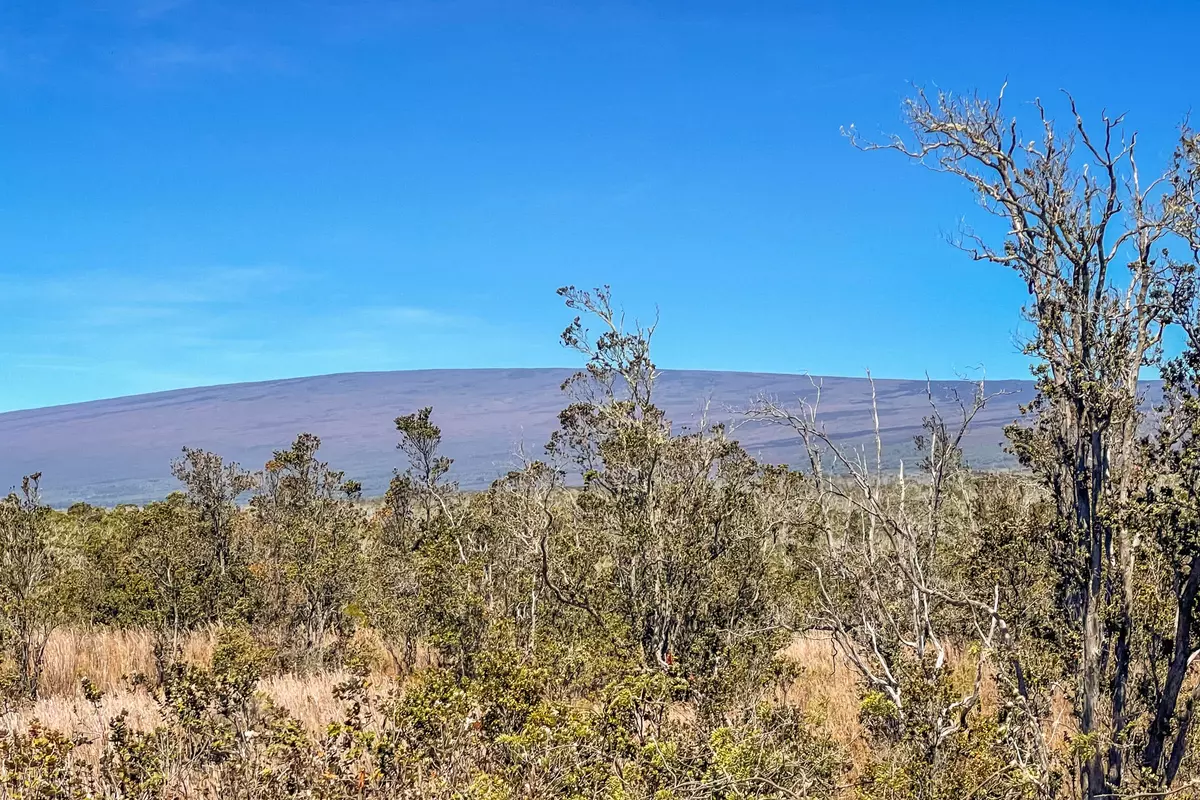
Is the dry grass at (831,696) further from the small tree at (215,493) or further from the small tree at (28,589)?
the small tree at (215,493)

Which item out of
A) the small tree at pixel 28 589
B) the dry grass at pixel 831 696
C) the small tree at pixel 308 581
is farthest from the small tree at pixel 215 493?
the dry grass at pixel 831 696

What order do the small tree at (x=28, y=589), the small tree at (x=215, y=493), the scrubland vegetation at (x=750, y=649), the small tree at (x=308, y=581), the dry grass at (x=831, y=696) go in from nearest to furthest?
the scrubland vegetation at (x=750, y=649) → the dry grass at (x=831, y=696) → the small tree at (x=28, y=589) → the small tree at (x=308, y=581) → the small tree at (x=215, y=493)

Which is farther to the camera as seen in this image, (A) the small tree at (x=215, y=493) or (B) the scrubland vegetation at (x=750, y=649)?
(A) the small tree at (x=215, y=493)

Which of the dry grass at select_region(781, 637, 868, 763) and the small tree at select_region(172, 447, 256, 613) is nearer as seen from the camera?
the dry grass at select_region(781, 637, 868, 763)

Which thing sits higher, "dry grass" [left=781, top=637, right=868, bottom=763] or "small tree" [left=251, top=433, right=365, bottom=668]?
"small tree" [left=251, top=433, right=365, bottom=668]

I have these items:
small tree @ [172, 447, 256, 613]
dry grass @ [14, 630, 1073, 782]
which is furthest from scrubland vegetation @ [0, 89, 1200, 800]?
small tree @ [172, 447, 256, 613]

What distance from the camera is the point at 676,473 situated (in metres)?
10.6

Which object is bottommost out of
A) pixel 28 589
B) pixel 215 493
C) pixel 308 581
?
pixel 28 589

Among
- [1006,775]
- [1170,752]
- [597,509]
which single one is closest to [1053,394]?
[1170,752]

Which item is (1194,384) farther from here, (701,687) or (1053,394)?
(701,687)

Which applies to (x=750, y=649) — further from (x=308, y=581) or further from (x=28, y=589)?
(x=28, y=589)

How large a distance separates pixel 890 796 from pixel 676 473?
5.36 metres

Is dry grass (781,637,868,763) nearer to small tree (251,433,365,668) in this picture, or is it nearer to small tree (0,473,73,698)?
small tree (251,433,365,668)

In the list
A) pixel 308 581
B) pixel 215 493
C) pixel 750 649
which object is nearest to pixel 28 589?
pixel 308 581
